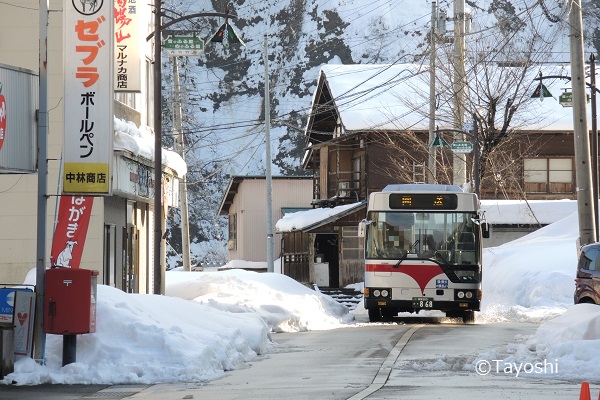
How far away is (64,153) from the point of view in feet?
53.2

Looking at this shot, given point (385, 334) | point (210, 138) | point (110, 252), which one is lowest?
point (385, 334)

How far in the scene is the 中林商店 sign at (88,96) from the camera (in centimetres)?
1578

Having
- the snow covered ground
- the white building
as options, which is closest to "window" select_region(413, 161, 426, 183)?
the white building

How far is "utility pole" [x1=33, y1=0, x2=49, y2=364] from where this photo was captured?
14.3m

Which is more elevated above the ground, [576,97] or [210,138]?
[210,138]

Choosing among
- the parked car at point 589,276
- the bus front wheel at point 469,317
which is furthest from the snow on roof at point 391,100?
the parked car at point 589,276

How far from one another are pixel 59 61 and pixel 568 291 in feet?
52.4

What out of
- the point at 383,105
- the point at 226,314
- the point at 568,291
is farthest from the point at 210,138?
the point at 226,314

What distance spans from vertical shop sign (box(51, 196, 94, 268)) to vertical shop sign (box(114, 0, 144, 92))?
468cm

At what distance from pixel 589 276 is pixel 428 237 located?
4.84m

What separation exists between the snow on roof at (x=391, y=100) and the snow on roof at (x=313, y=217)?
385 cm

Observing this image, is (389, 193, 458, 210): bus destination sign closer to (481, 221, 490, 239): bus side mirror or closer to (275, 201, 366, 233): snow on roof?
(481, 221, 490, 239): bus side mirror

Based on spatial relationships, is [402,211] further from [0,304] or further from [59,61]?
[0,304]

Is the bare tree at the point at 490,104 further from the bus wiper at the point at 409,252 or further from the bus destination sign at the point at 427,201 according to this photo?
the bus wiper at the point at 409,252
